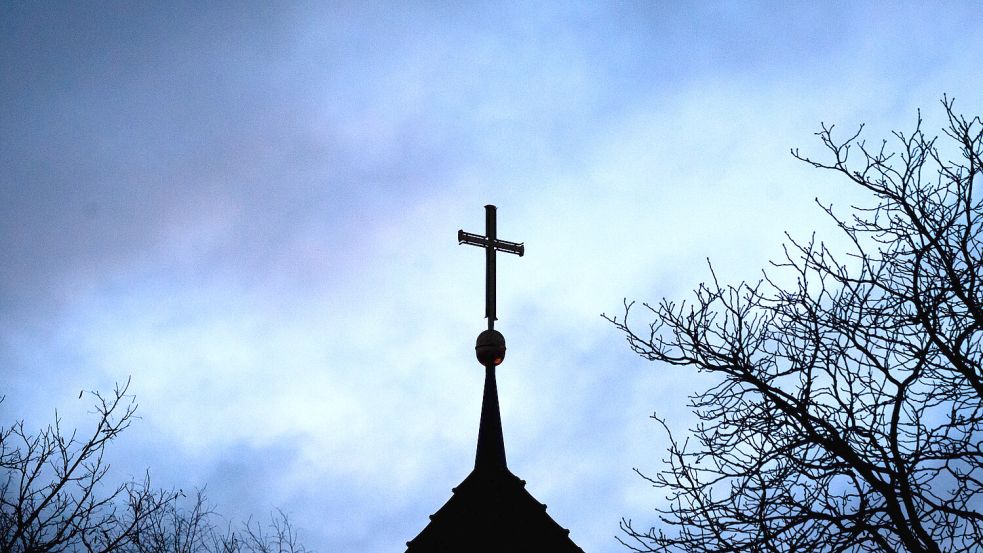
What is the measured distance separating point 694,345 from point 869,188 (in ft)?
6.73

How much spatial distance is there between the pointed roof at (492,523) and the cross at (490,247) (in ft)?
11.3

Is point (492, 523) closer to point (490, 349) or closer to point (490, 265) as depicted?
point (490, 349)

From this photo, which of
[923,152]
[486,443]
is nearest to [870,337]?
[923,152]

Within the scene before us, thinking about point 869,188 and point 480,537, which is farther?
point 480,537

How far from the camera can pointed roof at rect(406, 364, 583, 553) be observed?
13.9 meters

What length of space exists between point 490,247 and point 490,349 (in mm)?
2140

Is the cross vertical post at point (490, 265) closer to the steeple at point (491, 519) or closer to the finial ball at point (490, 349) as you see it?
the finial ball at point (490, 349)

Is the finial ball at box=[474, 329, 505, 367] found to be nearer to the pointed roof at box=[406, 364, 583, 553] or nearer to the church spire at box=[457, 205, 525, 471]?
the church spire at box=[457, 205, 525, 471]

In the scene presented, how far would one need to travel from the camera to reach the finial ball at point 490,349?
17.3m

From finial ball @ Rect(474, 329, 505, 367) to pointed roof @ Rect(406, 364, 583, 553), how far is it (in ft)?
8.11

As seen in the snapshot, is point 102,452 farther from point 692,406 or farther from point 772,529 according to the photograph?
point 772,529

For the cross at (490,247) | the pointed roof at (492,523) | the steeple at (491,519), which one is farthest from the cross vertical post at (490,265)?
the pointed roof at (492,523)

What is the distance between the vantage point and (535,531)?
14.2 m

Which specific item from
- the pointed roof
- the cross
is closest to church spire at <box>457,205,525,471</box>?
the cross
